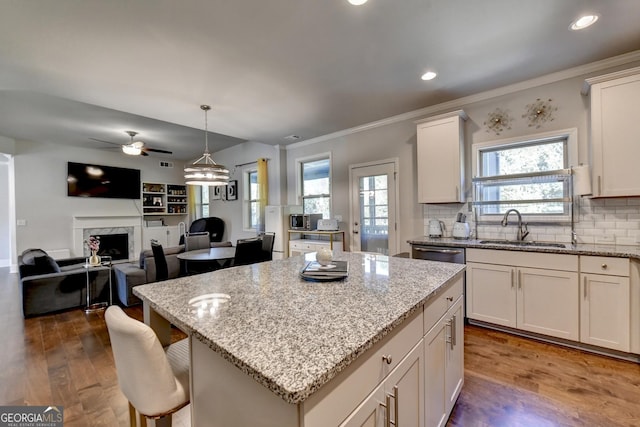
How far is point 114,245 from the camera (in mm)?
7055

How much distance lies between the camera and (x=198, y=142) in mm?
6242

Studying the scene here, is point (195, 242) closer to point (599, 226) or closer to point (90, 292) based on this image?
point (90, 292)

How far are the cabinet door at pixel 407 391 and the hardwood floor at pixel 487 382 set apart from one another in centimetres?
76

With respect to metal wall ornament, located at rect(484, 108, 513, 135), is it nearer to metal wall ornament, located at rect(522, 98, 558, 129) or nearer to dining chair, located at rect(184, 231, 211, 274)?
metal wall ornament, located at rect(522, 98, 558, 129)

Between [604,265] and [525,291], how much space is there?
0.62m

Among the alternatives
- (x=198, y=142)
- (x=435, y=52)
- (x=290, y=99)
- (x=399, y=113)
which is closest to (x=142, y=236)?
(x=198, y=142)

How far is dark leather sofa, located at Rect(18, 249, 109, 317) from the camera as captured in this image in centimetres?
344

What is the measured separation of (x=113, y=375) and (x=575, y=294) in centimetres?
396

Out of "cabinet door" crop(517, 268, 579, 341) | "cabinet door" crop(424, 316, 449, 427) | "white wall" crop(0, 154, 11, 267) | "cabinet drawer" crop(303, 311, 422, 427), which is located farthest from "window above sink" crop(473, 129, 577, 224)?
"white wall" crop(0, 154, 11, 267)

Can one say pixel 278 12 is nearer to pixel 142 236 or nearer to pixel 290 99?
pixel 290 99

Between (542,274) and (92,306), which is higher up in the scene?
(542,274)

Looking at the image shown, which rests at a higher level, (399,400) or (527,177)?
(527,177)

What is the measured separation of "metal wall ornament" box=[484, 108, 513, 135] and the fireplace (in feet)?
27.3

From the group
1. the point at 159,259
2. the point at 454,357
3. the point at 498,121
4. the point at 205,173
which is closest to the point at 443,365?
the point at 454,357
